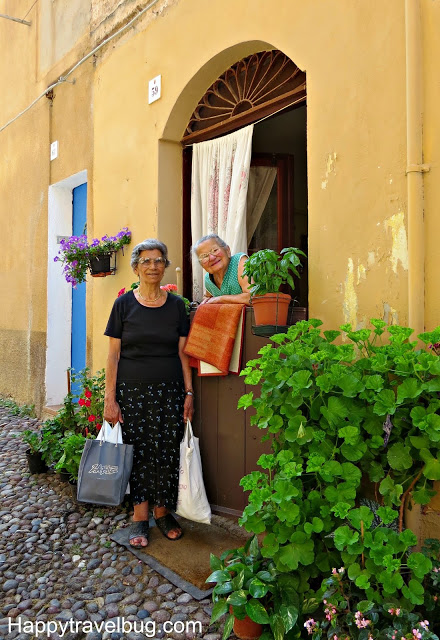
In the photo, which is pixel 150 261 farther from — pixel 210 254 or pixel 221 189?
pixel 221 189

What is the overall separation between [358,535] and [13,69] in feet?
27.2

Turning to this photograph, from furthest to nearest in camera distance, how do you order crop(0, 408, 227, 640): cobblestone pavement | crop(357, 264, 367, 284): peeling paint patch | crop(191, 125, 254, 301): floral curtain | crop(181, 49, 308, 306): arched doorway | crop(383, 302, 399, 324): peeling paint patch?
→ crop(191, 125, 254, 301): floral curtain → crop(181, 49, 308, 306): arched doorway → crop(357, 264, 367, 284): peeling paint patch → crop(383, 302, 399, 324): peeling paint patch → crop(0, 408, 227, 640): cobblestone pavement

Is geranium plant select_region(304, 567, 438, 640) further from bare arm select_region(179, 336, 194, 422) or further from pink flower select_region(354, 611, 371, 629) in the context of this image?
bare arm select_region(179, 336, 194, 422)

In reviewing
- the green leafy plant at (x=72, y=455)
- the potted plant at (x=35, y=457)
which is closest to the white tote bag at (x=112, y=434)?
the green leafy plant at (x=72, y=455)

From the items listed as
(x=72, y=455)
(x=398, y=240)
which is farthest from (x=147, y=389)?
(x=398, y=240)

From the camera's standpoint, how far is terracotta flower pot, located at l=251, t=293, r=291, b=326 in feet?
9.62

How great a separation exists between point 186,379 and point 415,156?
6.34 feet

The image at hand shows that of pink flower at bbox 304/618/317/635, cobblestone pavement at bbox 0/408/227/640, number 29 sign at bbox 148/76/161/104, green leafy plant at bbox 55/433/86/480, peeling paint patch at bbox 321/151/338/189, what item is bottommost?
cobblestone pavement at bbox 0/408/227/640

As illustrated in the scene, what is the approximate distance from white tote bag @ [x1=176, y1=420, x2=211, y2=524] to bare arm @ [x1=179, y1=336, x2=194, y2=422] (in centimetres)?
7

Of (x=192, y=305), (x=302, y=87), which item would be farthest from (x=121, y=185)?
(x=302, y=87)

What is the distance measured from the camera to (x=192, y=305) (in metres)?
3.92

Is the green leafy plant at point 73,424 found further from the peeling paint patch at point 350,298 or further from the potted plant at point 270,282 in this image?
the peeling paint patch at point 350,298

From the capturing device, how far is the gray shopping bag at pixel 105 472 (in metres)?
3.13

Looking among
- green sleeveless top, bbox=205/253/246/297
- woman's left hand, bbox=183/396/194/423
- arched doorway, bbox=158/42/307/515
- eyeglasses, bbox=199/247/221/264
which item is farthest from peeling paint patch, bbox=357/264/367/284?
woman's left hand, bbox=183/396/194/423
